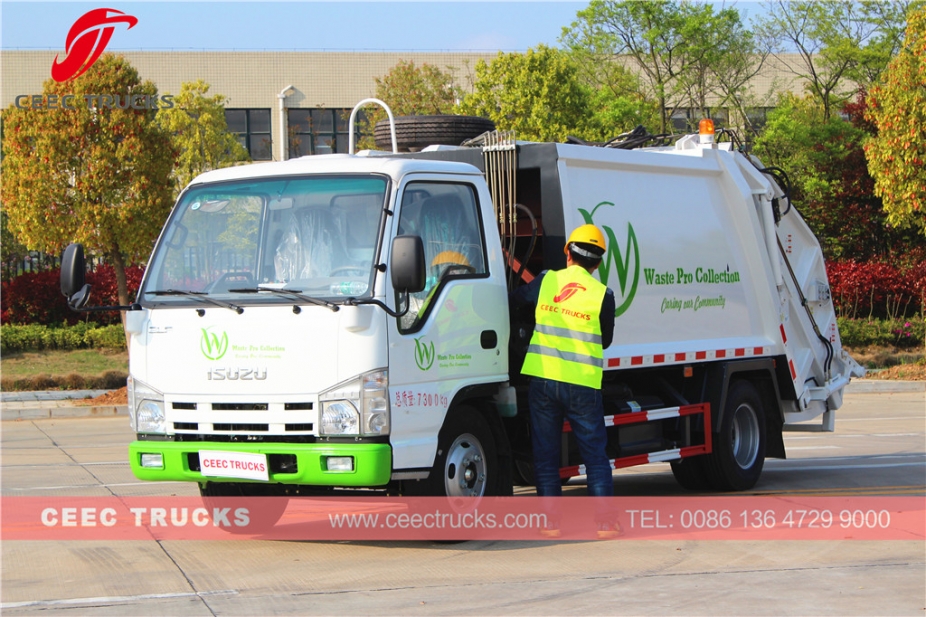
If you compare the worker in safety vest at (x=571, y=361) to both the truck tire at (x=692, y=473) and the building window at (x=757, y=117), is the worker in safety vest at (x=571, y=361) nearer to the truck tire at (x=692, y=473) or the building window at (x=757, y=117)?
the truck tire at (x=692, y=473)

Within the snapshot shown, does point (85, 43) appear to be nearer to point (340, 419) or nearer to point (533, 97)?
point (533, 97)

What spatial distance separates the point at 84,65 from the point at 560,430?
1603 centimetres

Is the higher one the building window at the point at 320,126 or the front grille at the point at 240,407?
the building window at the point at 320,126

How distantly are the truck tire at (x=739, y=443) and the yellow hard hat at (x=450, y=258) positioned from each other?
11.1 feet

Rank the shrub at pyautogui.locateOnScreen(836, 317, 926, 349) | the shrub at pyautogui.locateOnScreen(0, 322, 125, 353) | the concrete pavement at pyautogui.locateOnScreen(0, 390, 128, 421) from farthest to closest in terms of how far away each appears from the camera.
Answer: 1. the shrub at pyautogui.locateOnScreen(836, 317, 926, 349)
2. the shrub at pyautogui.locateOnScreen(0, 322, 125, 353)
3. the concrete pavement at pyautogui.locateOnScreen(0, 390, 128, 421)

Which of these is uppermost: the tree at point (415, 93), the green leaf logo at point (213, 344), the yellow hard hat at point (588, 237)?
the tree at point (415, 93)

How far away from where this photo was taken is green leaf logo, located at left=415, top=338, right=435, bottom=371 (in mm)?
7037

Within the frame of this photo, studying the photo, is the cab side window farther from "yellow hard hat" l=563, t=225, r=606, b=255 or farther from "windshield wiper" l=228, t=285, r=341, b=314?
"yellow hard hat" l=563, t=225, r=606, b=255

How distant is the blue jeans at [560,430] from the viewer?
25.3ft

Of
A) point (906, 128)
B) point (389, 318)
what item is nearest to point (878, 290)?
point (906, 128)

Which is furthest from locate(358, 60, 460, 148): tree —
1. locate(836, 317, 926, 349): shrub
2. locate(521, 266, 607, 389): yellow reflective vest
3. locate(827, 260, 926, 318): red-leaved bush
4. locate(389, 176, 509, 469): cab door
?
locate(521, 266, 607, 389): yellow reflective vest

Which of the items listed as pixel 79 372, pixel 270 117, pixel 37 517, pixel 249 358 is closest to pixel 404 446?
pixel 249 358

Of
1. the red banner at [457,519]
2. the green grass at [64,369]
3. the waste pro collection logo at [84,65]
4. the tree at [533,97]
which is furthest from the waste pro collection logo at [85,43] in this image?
the red banner at [457,519]

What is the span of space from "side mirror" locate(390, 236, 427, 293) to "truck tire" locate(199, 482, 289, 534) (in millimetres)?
2066
